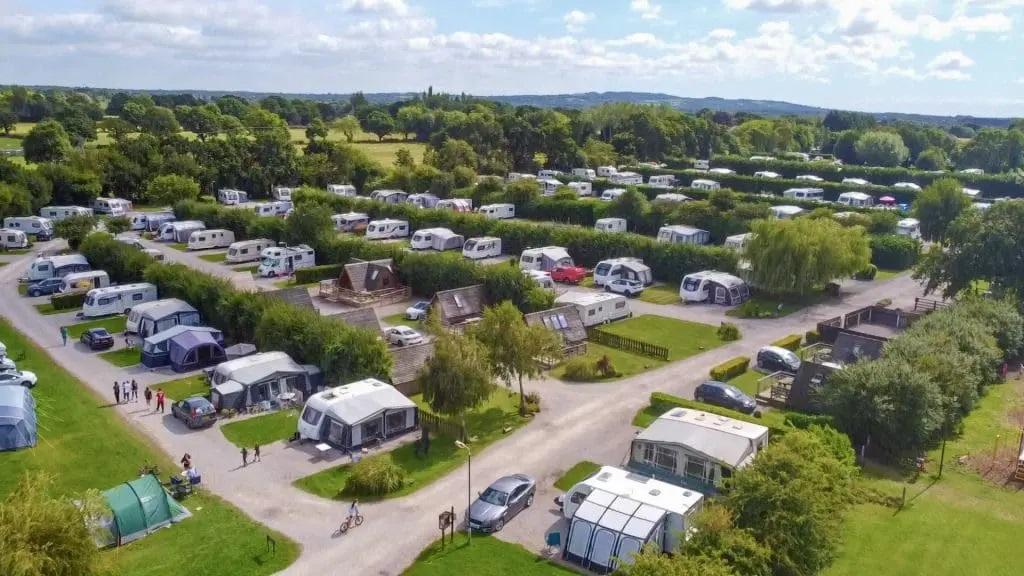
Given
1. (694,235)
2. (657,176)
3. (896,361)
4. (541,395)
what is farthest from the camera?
(657,176)

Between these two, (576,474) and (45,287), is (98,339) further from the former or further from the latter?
(576,474)

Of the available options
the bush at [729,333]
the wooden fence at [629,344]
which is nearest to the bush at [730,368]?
the wooden fence at [629,344]

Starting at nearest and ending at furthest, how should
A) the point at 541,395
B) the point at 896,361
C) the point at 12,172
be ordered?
the point at 896,361, the point at 541,395, the point at 12,172

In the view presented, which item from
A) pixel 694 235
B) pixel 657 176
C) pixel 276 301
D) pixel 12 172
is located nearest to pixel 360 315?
pixel 276 301

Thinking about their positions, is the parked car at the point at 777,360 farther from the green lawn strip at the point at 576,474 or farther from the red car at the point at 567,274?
the red car at the point at 567,274

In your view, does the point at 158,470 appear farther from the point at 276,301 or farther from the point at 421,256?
the point at 421,256

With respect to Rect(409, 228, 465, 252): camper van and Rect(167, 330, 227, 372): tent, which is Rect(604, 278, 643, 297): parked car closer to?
Rect(409, 228, 465, 252): camper van
